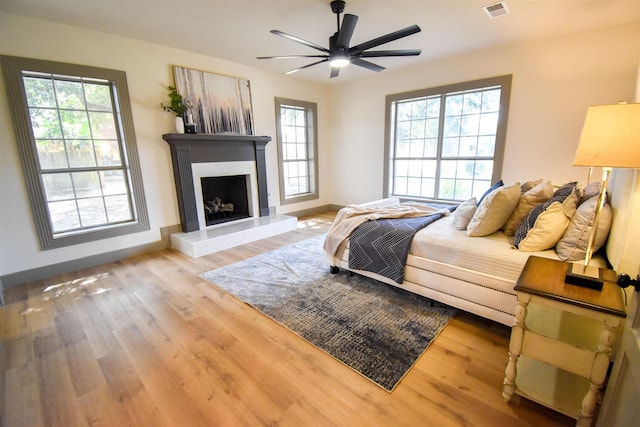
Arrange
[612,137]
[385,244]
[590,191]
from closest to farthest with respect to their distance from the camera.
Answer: [612,137] < [590,191] < [385,244]

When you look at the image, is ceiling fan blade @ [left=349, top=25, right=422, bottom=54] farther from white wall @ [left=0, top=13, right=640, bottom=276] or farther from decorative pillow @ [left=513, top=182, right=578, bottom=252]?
white wall @ [left=0, top=13, right=640, bottom=276]

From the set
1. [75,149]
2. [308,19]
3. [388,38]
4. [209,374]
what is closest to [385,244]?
[209,374]

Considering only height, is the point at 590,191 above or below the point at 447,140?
below

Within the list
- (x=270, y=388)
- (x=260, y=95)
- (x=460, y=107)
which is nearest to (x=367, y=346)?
→ (x=270, y=388)

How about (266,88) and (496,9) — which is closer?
(496,9)

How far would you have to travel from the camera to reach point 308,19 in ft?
9.66

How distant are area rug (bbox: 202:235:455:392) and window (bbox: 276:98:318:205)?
252 centimetres

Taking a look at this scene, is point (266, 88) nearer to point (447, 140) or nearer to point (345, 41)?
point (345, 41)

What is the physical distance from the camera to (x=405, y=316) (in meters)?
2.22

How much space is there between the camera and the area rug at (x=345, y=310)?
5.93 feet

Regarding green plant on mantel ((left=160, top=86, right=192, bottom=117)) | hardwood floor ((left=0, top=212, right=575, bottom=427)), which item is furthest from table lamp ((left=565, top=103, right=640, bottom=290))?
green plant on mantel ((left=160, top=86, right=192, bottom=117))

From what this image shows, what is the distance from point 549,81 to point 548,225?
2867mm

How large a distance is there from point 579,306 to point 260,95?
16.0 feet

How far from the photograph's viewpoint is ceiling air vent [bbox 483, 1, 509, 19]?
2.69 m
